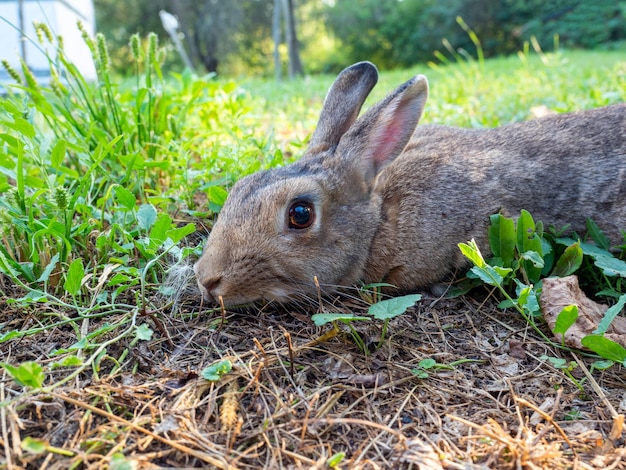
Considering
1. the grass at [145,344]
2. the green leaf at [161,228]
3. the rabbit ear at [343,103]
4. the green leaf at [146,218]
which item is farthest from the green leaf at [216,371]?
the rabbit ear at [343,103]

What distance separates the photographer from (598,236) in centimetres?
304

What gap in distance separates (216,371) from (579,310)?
1677 mm

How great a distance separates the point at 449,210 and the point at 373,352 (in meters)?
1.13

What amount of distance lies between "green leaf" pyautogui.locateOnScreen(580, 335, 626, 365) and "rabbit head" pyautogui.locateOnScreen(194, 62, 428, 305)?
1.15 metres

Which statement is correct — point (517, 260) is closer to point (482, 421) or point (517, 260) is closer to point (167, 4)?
point (482, 421)

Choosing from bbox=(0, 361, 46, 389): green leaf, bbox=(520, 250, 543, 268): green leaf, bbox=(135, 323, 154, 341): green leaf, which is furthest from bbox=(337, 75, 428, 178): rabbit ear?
bbox=(0, 361, 46, 389): green leaf

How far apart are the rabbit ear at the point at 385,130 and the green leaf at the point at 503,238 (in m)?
0.68

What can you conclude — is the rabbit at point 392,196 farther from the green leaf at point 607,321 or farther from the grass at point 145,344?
the green leaf at point 607,321

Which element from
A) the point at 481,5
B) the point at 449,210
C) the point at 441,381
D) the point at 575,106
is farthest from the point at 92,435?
the point at 481,5

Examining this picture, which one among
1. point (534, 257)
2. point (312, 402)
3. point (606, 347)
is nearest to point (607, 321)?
point (606, 347)

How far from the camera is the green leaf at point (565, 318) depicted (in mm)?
2072

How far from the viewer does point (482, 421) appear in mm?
1892

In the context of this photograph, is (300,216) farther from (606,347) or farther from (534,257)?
(606,347)

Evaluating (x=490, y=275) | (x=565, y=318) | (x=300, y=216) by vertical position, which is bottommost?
(x=565, y=318)
